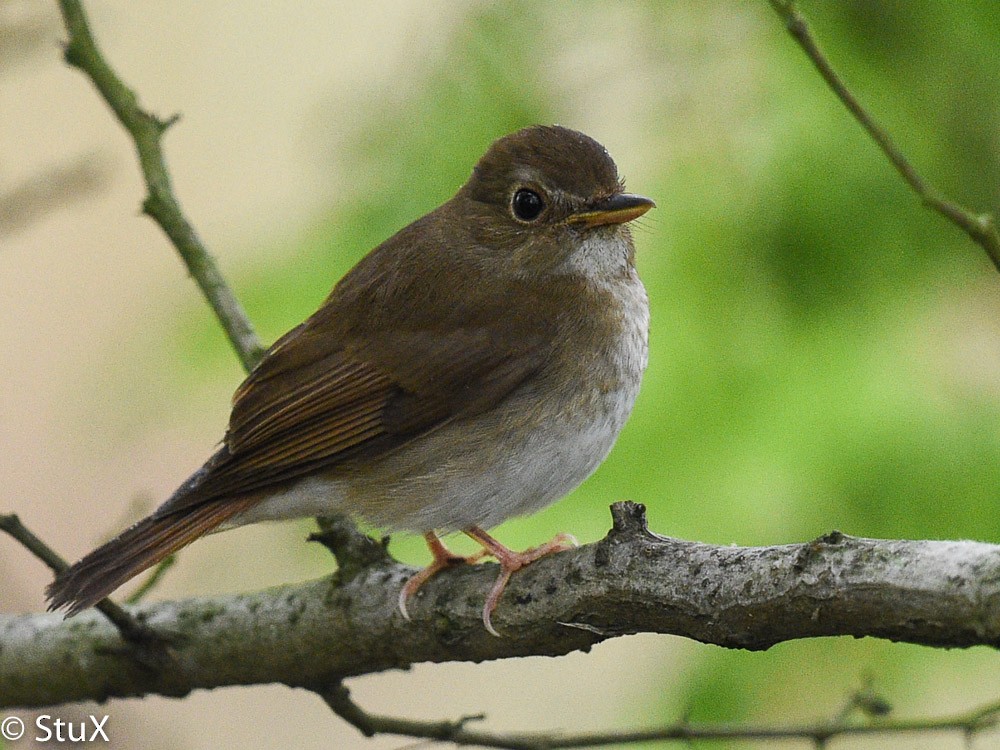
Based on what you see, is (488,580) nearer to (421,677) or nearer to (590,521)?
(590,521)

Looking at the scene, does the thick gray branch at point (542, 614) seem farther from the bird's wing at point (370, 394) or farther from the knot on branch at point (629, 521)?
the bird's wing at point (370, 394)

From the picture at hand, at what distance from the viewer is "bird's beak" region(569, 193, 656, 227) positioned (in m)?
3.81

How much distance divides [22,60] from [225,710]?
4.60m

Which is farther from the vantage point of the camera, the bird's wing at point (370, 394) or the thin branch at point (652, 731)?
the bird's wing at point (370, 394)

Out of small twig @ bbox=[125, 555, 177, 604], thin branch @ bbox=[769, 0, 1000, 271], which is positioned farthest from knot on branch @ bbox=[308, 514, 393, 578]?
thin branch @ bbox=[769, 0, 1000, 271]

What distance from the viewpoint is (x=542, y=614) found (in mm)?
3168

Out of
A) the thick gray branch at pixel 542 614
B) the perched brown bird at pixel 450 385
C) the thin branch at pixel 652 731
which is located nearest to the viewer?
the thick gray branch at pixel 542 614

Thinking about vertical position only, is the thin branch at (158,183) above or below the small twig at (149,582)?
above

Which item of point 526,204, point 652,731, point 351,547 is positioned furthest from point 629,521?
point 526,204

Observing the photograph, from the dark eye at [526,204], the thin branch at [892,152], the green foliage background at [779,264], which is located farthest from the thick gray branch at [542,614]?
the dark eye at [526,204]

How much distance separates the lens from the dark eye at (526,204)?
14.2 feet

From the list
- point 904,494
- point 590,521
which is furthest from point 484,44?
point 904,494

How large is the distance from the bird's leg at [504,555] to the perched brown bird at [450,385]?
0.06 feet

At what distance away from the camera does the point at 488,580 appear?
11.7 ft
